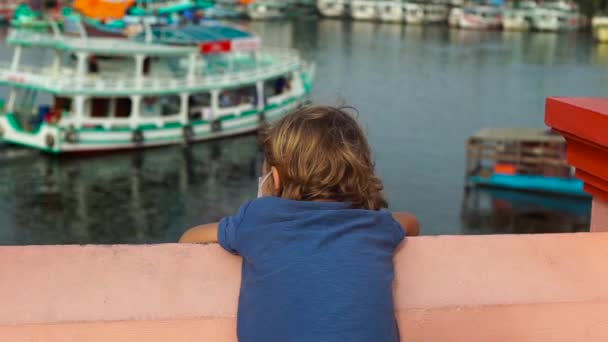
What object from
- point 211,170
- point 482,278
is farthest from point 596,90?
point 482,278

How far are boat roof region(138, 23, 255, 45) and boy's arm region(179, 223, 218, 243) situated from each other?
2253 centimetres

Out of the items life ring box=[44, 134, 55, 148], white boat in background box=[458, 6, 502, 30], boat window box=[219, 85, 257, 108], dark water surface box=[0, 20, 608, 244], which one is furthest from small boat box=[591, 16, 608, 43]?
life ring box=[44, 134, 55, 148]

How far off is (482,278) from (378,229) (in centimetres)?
38

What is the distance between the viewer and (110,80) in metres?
22.3

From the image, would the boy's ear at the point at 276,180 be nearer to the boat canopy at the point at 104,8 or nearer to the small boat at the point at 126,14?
the small boat at the point at 126,14

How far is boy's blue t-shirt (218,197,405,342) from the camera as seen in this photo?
1.95m

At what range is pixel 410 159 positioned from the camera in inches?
854

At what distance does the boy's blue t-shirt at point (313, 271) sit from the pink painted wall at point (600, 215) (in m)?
1.03

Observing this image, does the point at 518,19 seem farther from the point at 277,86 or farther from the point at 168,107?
the point at 168,107

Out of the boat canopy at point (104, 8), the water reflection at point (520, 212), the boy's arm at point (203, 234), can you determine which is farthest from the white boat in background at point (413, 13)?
the boy's arm at point (203, 234)

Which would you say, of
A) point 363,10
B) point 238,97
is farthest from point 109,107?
point 363,10

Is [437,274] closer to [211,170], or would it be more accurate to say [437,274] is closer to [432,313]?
[432,313]

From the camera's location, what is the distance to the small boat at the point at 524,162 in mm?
18594

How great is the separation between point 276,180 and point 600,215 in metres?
1.27
